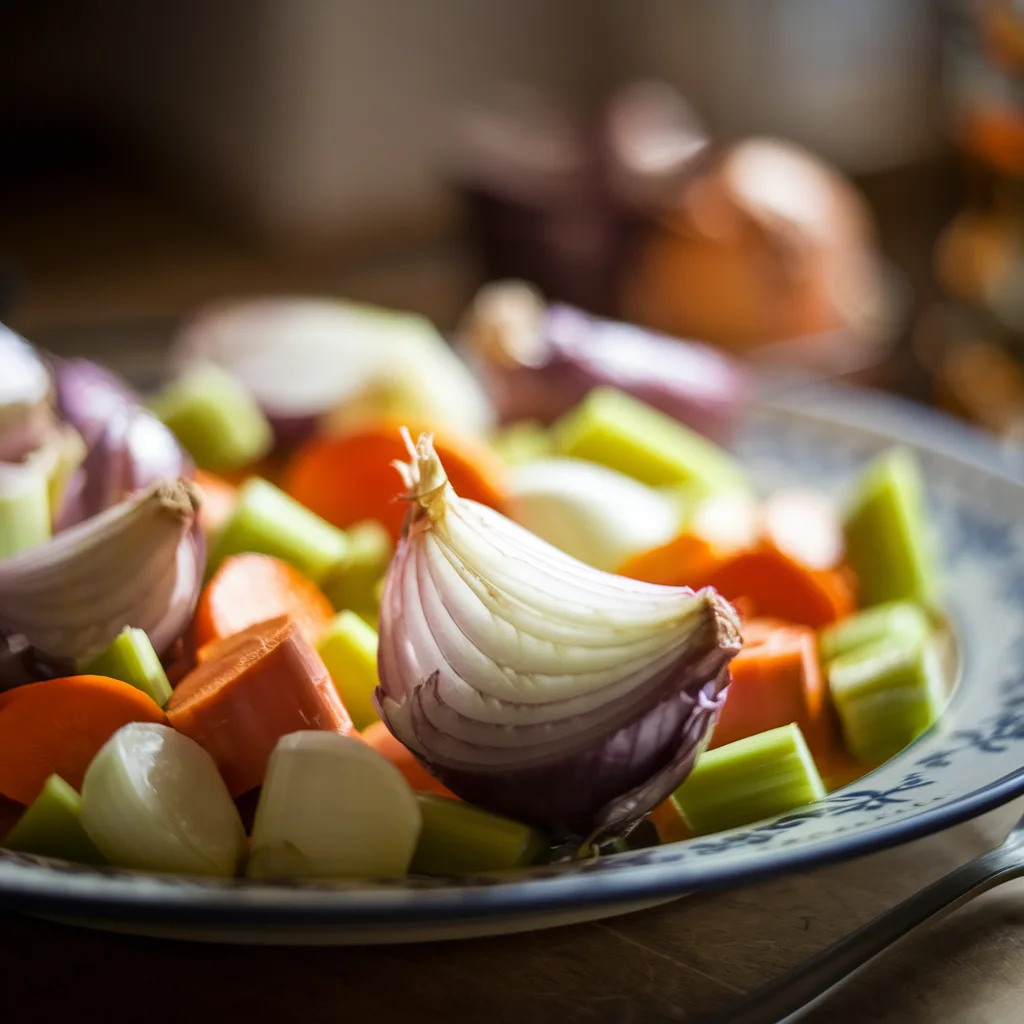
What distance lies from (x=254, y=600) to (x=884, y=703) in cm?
32

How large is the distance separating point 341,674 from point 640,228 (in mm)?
1022

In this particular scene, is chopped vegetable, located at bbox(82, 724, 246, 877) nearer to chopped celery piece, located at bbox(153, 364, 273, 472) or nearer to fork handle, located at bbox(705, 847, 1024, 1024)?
fork handle, located at bbox(705, 847, 1024, 1024)

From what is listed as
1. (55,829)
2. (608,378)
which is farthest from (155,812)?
(608,378)

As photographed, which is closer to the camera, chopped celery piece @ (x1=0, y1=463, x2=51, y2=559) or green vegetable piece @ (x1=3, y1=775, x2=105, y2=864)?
green vegetable piece @ (x1=3, y1=775, x2=105, y2=864)

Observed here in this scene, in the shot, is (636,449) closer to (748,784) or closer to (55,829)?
(748,784)

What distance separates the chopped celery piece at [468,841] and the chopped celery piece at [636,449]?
381 millimetres

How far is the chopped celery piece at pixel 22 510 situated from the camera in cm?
71

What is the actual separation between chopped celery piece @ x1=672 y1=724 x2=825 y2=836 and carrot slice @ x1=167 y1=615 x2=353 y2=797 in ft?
0.53

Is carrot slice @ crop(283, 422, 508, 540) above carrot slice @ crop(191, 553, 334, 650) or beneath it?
above

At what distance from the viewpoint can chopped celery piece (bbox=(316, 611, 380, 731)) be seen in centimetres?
66

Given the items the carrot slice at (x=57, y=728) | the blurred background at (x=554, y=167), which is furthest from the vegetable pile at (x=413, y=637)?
the blurred background at (x=554, y=167)

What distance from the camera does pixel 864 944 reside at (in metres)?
0.55

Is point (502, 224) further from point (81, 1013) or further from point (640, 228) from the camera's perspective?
point (81, 1013)

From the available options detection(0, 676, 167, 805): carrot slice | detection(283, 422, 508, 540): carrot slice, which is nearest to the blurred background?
detection(283, 422, 508, 540): carrot slice
